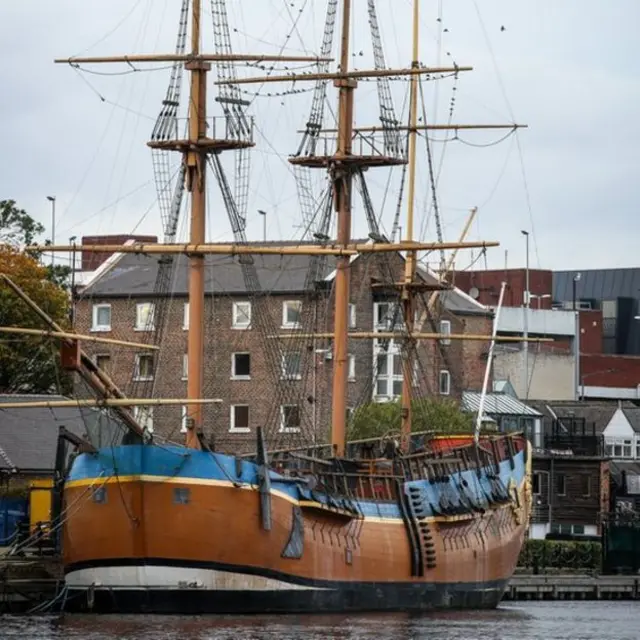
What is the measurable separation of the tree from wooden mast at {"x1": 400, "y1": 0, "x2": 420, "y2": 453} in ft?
61.2

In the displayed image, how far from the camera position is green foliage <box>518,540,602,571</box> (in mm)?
97188

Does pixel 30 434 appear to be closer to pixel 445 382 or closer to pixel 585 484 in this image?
pixel 585 484

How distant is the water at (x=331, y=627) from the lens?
56.0m

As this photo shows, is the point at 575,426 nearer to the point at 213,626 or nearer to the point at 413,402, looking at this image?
the point at 413,402

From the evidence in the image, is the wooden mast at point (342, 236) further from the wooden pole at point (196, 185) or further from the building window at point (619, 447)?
the building window at point (619, 447)

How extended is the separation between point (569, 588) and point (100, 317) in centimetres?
3421

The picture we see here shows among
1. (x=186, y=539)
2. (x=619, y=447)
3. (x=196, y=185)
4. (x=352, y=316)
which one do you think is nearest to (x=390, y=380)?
(x=352, y=316)

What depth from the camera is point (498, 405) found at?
11788cm

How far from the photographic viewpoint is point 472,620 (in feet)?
227

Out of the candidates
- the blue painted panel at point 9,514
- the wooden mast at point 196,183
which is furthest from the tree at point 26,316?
the wooden mast at point 196,183

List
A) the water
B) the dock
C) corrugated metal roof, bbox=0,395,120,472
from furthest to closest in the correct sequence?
the dock → corrugated metal roof, bbox=0,395,120,472 → the water

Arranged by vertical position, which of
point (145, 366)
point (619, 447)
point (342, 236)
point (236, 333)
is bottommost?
point (619, 447)

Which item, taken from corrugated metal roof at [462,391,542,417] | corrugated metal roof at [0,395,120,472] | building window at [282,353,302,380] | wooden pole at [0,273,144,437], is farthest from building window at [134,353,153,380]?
corrugated metal roof at [462,391,542,417]

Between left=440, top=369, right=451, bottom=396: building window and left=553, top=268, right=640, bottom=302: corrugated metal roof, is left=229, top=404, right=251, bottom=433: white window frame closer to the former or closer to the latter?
left=440, top=369, right=451, bottom=396: building window
